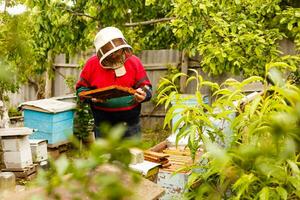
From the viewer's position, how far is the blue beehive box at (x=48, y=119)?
7.05m

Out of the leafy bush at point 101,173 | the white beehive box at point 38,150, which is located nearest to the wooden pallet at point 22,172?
the white beehive box at point 38,150

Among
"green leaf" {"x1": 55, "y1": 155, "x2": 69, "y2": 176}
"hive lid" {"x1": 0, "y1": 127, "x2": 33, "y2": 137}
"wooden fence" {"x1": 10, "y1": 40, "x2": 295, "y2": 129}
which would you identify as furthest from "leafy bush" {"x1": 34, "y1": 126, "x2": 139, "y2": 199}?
"wooden fence" {"x1": 10, "y1": 40, "x2": 295, "y2": 129}

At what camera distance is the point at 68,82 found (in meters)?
10.1

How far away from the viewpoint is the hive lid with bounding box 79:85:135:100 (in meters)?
3.86

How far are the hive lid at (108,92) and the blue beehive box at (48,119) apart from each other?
3047mm

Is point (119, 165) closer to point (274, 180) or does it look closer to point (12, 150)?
point (274, 180)

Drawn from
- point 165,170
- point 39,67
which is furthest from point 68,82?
point 165,170

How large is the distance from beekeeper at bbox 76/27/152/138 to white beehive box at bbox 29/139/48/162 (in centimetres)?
237

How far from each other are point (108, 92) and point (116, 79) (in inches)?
11.6

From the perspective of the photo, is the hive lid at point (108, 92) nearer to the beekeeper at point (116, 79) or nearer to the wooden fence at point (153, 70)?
the beekeeper at point (116, 79)

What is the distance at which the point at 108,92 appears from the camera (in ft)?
12.9

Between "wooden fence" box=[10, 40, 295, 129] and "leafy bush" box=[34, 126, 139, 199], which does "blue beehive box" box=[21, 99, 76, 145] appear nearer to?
"wooden fence" box=[10, 40, 295, 129]

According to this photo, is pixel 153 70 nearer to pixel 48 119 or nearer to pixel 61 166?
pixel 48 119

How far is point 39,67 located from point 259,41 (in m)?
3.74
